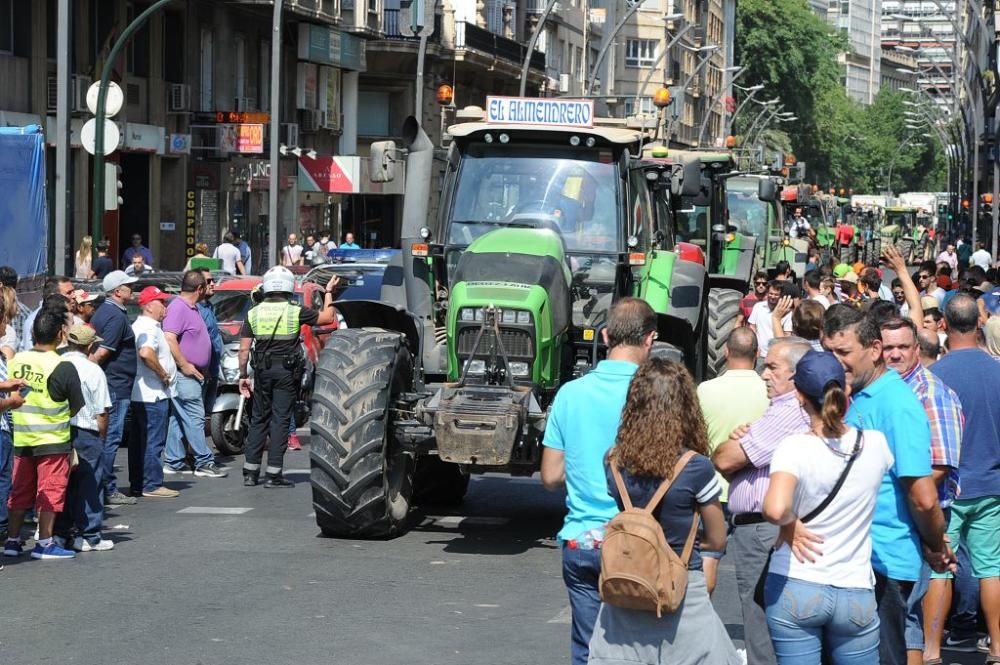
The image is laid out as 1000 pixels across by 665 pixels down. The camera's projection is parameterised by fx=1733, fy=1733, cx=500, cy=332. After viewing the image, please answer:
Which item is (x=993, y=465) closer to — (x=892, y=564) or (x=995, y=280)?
(x=892, y=564)

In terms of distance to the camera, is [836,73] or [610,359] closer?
[610,359]

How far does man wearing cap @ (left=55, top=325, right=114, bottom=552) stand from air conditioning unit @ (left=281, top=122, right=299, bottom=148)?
31823 mm

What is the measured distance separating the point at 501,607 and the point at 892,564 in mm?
3655

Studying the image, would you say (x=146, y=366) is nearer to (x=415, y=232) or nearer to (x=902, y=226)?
(x=415, y=232)

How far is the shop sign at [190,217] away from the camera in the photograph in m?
39.2

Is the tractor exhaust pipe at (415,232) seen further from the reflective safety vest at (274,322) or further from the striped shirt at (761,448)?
the striped shirt at (761,448)

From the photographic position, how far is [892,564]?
21.2 feet

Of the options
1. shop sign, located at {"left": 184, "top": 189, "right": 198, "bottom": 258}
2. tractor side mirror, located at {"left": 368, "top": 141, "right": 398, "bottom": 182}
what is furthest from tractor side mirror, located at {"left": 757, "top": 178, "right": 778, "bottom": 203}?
shop sign, located at {"left": 184, "top": 189, "right": 198, "bottom": 258}

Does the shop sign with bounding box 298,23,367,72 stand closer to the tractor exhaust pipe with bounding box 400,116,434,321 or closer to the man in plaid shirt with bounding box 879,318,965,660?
the tractor exhaust pipe with bounding box 400,116,434,321

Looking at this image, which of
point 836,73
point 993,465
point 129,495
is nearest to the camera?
point 993,465

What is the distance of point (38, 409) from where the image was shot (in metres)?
11.0

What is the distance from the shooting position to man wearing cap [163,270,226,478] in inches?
587

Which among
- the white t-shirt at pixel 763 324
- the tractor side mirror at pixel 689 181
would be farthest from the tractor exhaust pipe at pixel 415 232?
the white t-shirt at pixel 763 324

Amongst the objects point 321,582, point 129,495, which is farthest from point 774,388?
point 129,495
